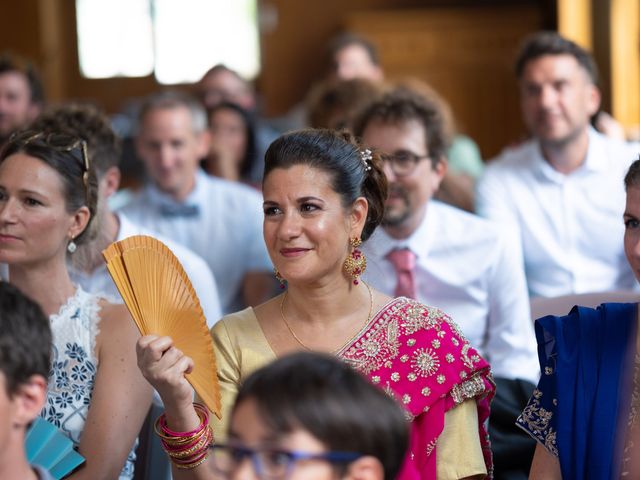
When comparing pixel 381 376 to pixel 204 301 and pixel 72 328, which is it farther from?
pixel 204 301

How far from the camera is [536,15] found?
8.86 meters

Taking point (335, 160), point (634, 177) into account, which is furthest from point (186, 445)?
point (634, 177)

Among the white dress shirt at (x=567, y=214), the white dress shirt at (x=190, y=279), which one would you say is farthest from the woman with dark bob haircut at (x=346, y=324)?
the white dress shirt at (x=567, y=214)


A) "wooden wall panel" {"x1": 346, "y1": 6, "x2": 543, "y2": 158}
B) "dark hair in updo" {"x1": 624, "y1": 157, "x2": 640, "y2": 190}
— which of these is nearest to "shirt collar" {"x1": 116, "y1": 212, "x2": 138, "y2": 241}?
"dark hair in updo" {"x1": 624, "y1": 157, "x2": 640, "y2": 190}

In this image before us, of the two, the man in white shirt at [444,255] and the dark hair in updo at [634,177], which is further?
the man in white shirt at [444,255]

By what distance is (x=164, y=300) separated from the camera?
234 cm

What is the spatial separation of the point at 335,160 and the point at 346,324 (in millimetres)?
394

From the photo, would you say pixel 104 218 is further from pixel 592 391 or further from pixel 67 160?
pixel 592 391

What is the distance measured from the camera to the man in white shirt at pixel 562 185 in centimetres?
419

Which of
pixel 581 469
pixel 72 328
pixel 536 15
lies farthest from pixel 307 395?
pixel 536 15

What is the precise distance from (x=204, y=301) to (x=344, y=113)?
4.34 ft

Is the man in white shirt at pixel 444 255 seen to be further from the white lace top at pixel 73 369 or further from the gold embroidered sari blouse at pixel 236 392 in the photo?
the white lace top at pixel 73 369

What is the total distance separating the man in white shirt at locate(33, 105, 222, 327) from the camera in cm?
340

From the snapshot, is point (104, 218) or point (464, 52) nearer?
point (104, 218)
